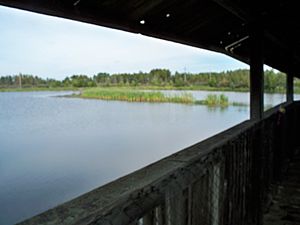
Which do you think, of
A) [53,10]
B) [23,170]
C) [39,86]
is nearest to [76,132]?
[23,170]

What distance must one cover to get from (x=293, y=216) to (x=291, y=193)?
27.8 inches

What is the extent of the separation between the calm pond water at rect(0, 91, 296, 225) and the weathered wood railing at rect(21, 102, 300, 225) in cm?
127

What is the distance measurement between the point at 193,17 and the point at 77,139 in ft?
18.5

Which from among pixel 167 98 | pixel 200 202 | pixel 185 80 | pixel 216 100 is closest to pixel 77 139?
pixel 185 80

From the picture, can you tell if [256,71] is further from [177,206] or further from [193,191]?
[177,206]

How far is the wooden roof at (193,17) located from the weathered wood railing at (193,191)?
32.4 inches

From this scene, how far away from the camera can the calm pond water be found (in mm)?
3914

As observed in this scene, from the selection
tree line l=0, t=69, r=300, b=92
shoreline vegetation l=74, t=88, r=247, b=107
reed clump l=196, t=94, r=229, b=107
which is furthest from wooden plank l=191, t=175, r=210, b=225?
reed clump l=196, t=94, r=229, b=107

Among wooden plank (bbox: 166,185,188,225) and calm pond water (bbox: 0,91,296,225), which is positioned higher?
wooden plank (bbox: 166,185,188,225)

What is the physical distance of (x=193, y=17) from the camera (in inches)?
104

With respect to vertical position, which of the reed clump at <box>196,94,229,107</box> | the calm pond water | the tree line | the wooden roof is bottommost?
the calm pond water

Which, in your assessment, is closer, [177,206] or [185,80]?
[177,206]

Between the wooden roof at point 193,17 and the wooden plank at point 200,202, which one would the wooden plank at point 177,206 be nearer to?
the wooden plank at point 200,202

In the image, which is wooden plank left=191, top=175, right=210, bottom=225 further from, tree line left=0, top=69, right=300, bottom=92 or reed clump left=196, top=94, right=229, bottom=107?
reed clump left=196, top=94, right=229, bottom=107
